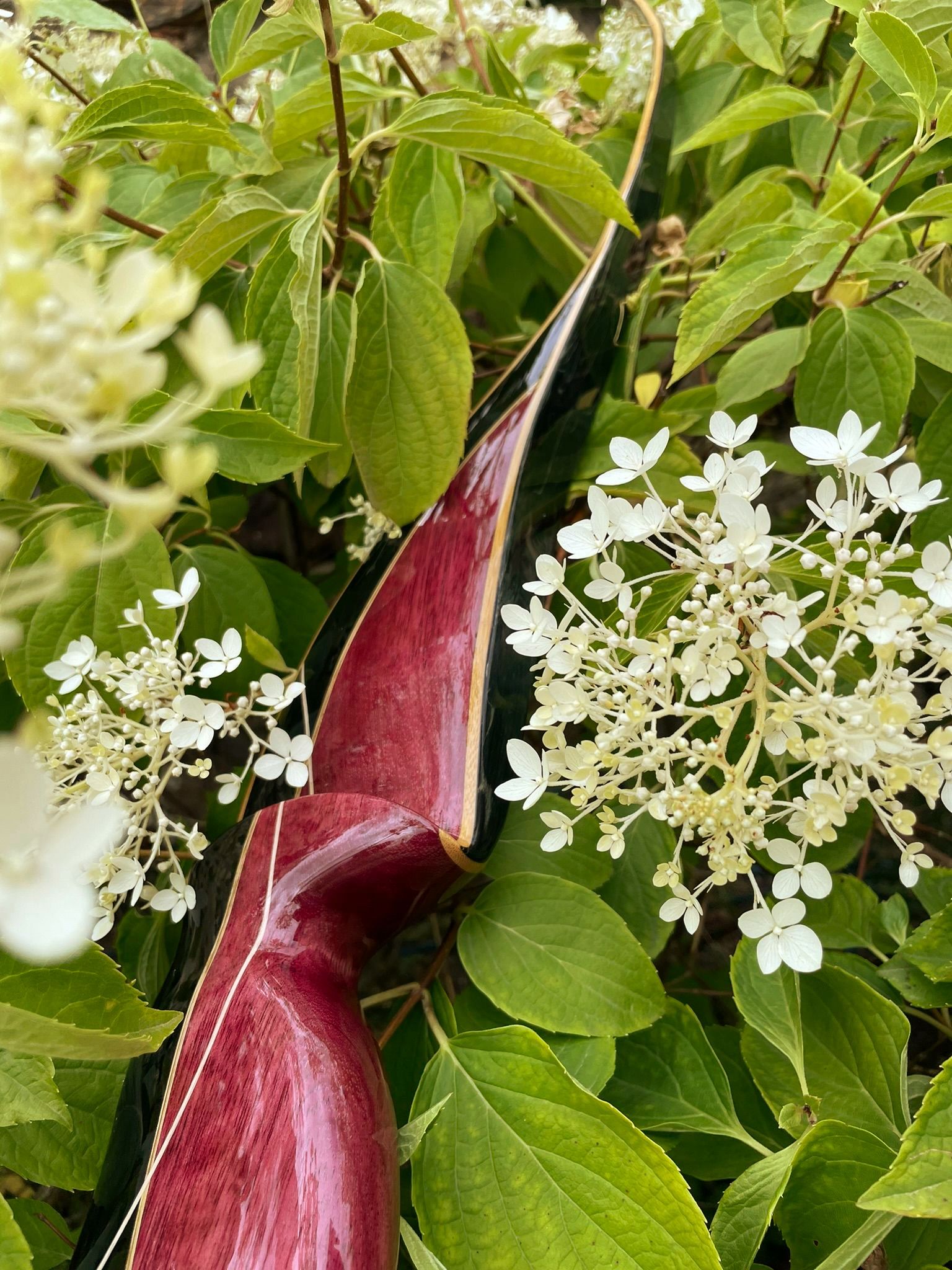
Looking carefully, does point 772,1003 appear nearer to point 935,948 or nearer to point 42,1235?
point 935,948

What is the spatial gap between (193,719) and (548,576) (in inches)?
6.5

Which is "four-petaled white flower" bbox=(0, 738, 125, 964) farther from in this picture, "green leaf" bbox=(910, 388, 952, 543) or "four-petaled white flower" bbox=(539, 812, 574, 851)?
"green leaf" bbox=(910, 388, 952, 543)

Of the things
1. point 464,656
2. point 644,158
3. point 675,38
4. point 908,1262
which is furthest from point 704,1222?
point 675,38

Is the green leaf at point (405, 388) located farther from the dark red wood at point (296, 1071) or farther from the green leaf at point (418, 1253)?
the green leaf at point (418, 1253)

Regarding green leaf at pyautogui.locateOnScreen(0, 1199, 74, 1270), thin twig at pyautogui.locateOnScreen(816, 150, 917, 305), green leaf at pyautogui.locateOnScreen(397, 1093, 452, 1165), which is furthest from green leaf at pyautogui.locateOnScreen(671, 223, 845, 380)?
green leaf at pyautogui.locateOnScreen(0, 1199, 74, 1270)

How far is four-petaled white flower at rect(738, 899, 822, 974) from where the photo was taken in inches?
13.0

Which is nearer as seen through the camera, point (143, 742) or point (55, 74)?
point (143, 742)

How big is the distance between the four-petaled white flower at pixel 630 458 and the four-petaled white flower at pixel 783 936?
0.59 feet

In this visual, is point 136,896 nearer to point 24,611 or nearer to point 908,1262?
point 24,611

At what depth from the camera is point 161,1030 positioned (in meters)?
0.31

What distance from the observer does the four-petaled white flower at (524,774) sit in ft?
1.15

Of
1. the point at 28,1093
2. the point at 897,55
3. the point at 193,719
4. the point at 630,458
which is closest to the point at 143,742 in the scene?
the point at 193,719

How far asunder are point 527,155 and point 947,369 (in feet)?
0.86

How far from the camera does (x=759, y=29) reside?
60cm
